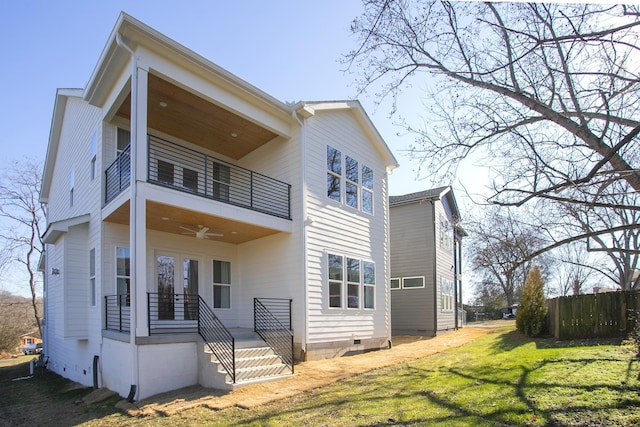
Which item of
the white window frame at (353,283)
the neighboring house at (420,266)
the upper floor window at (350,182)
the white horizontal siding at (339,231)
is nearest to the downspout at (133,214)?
the white horizontal siding at (339,231)

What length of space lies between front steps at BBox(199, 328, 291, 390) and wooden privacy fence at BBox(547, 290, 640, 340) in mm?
7720

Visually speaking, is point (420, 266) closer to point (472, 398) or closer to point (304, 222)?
point (304, 222)

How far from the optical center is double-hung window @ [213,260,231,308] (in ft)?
41.4

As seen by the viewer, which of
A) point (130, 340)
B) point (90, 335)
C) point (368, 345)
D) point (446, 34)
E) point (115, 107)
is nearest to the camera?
point (446, 34)

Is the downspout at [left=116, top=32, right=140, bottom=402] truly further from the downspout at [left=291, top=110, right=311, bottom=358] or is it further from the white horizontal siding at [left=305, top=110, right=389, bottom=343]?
the white horizontal siding at [left=305, top=110, right=389, bottom=343]

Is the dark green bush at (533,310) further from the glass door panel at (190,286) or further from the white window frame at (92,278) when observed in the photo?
the white window frame at (92,278)

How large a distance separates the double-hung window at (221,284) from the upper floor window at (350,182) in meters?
3.94

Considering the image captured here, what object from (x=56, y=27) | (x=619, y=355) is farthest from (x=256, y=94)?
(x=619, y=355)

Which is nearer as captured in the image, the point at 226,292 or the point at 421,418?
the point at 421,418

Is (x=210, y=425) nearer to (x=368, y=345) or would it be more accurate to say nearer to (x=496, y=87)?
(x=496, y=87)

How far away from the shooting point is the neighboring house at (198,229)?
8.98m

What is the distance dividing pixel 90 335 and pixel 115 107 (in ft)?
20.0

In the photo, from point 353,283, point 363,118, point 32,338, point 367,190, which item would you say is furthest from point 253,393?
point 32,338

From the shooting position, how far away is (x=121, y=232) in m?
11.0
